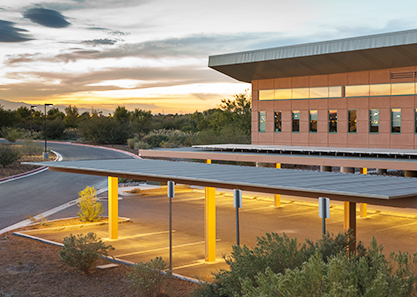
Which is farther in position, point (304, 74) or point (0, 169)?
point (0, 169)

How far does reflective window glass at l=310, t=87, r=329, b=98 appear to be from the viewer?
31969mm

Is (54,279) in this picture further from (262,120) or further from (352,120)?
(262,120)

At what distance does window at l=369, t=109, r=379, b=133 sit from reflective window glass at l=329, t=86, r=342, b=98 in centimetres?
238

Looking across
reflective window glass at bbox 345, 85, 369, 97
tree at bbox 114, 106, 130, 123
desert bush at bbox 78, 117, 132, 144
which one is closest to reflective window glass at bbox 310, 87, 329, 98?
reflective window glass at bbox 345, 85, 369, 97

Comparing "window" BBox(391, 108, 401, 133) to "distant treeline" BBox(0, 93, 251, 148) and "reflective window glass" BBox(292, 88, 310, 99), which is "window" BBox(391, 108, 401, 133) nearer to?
"reflective window glass" BBox(292, 88, 310, 99)

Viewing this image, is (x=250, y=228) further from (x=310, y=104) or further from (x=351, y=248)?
(x=310, y=104)

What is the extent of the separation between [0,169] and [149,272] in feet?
105

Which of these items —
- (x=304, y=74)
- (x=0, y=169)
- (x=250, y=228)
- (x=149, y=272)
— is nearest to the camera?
(x=149, y=272)

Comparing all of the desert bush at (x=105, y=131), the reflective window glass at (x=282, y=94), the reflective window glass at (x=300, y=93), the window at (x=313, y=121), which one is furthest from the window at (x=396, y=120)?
the desert bush at (x=105, y=131)

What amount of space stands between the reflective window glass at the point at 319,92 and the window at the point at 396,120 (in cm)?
457

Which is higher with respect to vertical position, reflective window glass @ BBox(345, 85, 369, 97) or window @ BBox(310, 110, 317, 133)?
reflective window glass @ BBox(345, 85, 369, 97)

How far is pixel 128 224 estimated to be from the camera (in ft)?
64.0

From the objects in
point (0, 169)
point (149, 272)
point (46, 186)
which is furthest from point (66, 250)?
point (0, 169)

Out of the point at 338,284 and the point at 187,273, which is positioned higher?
the point at 338,284
